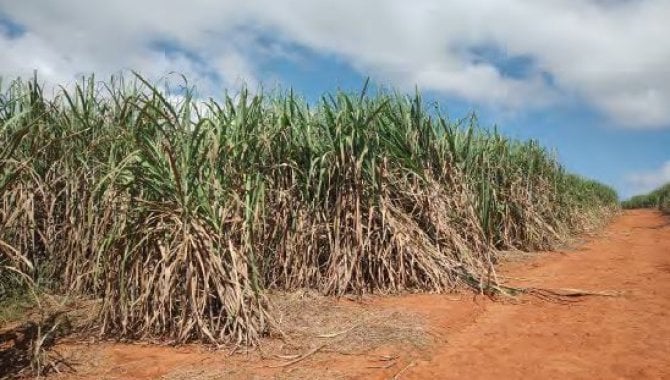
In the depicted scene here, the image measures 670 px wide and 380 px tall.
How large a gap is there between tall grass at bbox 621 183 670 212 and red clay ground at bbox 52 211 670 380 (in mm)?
21219

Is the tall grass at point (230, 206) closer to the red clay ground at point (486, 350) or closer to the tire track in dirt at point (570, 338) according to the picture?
the red clay ground at point (486, 350)

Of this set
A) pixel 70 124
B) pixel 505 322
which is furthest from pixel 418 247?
pixel 70 124

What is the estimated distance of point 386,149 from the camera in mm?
5535

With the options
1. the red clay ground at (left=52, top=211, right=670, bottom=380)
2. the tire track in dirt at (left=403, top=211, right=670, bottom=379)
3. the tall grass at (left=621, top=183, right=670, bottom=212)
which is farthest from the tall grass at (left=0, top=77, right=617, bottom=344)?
the tall grass at (left=621, top=183, right=670, bottom=212)

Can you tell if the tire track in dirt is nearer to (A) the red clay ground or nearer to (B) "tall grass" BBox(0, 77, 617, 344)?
(A) the red clay ground

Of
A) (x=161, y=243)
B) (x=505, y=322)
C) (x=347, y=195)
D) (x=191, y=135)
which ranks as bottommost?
(x=505, y=322)

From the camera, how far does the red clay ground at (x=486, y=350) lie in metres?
3.19

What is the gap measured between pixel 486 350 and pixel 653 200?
34177 millimetres

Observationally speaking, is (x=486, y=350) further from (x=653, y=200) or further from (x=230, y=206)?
(x=653, y=200)

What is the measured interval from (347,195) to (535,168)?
5.33 m

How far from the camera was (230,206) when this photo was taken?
12.9 feet

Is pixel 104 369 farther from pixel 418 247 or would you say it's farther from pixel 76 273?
pixel 418 247

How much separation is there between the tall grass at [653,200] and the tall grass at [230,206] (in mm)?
20895

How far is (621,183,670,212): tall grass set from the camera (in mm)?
25847
